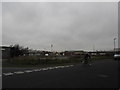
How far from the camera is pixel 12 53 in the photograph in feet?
221

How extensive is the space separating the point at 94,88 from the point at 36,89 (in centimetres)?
283

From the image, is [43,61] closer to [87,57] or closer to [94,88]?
[87,57]

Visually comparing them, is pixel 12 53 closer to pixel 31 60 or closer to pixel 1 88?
pixel 31 60

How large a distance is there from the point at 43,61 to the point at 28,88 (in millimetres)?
→ 25913

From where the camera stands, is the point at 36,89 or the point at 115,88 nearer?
the point at 36,89

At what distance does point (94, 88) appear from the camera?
9.80m

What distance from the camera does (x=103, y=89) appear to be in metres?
9.64

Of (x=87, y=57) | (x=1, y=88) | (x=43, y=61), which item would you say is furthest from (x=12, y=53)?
(x=1, y=88)

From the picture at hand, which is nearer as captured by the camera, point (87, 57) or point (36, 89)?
point (36, 89)

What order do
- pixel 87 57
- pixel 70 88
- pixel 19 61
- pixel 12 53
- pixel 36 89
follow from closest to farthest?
pixel 36 89, pixel 70 88, pixel 87 57, pixel 19 61, pixel 12 53

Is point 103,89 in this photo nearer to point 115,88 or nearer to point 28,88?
point 115,88

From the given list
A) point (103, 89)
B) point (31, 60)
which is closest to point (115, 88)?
point (103, 89)

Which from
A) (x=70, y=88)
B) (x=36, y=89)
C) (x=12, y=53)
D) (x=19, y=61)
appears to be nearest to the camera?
(x=36, y=89)

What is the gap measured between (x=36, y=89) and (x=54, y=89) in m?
0.81
